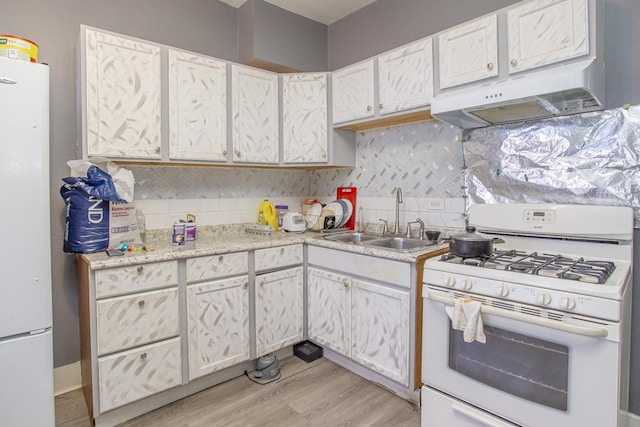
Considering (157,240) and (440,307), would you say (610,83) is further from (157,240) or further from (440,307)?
(157,240)

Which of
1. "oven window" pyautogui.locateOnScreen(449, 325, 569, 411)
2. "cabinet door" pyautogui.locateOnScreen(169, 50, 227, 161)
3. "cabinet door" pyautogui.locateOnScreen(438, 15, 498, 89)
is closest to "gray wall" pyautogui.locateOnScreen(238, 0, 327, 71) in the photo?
"cabinet door" pyautogui.locateOnScreen(169, 50, 227, 161)

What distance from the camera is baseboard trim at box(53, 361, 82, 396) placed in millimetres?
2186

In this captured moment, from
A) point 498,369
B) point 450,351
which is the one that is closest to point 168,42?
point 450,351

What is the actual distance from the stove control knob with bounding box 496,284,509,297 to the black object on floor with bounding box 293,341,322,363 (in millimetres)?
1528

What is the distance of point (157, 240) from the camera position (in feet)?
8.20

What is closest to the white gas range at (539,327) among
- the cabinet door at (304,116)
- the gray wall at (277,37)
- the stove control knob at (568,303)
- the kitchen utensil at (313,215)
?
the stove control knob at (568,303)

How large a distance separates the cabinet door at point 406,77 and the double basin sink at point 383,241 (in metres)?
0.89

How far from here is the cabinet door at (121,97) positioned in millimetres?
2002

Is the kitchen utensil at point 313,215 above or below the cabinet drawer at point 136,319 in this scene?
above

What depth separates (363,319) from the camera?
2240 mm

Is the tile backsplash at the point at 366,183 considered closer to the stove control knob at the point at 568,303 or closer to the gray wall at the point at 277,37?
the gray wall at the point at 277,37

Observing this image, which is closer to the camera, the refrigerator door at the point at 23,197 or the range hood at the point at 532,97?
the refrigerator door at the point at 23,197

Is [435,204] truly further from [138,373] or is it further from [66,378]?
[66,378]

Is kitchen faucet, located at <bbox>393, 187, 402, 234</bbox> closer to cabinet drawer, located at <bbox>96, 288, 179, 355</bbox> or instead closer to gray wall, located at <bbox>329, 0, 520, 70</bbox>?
gray wall, located at <bbox>329, 0, 520, 70</bbox>
